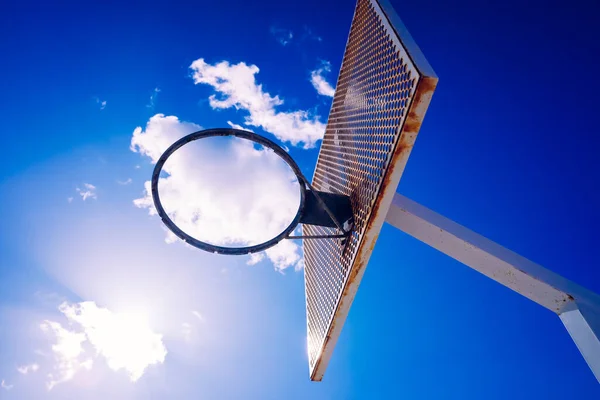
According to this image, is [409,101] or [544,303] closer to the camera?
[409,101]

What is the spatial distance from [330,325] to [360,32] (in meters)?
2.72

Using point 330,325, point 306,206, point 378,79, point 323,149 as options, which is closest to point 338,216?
point 306,206

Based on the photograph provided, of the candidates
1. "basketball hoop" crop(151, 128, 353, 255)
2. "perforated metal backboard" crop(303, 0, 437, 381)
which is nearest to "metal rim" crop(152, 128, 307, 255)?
"basketball hoop" crop(151, 128, 353, 255)

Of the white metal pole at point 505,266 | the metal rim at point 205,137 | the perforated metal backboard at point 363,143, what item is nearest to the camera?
the perforated metal backboard at point 363,143

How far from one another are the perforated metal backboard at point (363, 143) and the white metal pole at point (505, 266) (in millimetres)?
406

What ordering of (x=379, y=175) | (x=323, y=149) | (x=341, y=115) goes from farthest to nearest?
(x=323, y=149) < (x=341, y=115) < (x=379, y=175)

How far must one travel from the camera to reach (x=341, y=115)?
3.98 metres

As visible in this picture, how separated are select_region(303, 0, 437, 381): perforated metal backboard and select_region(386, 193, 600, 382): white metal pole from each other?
1.33 feet

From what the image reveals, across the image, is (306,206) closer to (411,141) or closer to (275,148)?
(275,148)

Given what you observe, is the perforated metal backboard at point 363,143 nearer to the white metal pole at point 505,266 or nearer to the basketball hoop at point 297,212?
the basketball hoop at point 297,212

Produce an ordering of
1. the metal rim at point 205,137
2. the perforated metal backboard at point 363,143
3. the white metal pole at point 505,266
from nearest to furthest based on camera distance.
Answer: the perforated metal backboard at point 363,143 < the white metal pole at point 505,266 < the metal rim at point 205,137

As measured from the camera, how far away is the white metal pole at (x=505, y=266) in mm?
2693

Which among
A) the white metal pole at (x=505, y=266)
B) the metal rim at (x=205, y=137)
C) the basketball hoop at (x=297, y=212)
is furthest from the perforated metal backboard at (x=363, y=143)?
the metal rim at (x=205, y=137)

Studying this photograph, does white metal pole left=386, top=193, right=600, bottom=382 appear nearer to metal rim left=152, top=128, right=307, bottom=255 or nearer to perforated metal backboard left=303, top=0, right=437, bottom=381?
perforated metal backboard left=303, top=0, right=437, bottom=381
